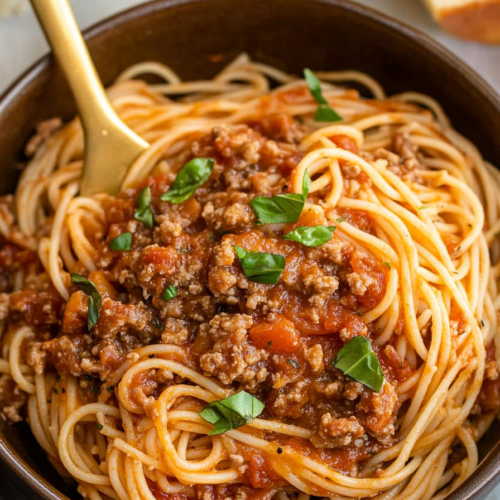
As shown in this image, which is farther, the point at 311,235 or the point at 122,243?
the point at 122,243

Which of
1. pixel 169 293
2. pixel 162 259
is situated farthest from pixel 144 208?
pixel 169 293

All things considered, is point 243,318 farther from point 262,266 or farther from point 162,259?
point 162,259

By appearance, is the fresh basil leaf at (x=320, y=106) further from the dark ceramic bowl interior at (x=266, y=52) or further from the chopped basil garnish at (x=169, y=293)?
the chopped basil garnish at (x=169, y=293)

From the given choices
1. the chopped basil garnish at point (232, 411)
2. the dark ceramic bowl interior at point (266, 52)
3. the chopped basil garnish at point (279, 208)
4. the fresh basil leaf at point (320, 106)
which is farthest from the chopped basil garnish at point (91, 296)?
the fresh basil leaf at point (320, 106)

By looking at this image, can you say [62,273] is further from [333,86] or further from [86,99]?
[333,86]

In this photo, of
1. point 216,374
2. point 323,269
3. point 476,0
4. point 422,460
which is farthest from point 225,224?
point 476,0
